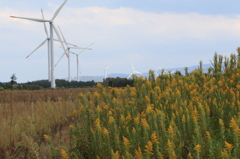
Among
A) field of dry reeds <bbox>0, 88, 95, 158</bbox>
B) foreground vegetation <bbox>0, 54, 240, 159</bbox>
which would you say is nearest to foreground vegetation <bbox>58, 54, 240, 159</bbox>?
foreground vegetation <bbox>0, 54, 240, 159</bbox>

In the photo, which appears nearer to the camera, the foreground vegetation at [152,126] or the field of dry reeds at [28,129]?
the foreground vegetation at [152,126]

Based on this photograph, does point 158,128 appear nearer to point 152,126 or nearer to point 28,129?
point 152,126

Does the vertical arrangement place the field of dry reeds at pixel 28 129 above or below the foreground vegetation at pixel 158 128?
below

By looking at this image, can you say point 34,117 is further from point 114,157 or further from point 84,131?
point 114,157

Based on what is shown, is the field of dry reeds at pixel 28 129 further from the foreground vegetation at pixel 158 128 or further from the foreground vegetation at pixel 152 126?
the foreground vegetation at pixel 158 128

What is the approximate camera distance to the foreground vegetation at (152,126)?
9.47 ft

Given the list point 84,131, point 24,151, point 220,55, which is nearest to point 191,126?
point 84,131

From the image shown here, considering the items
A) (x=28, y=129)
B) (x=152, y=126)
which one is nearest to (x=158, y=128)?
(x=152, y=126)

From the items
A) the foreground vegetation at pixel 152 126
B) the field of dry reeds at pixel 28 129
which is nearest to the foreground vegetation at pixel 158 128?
the foreground vegetation at pixel 152 126

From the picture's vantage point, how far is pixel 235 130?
109 inches

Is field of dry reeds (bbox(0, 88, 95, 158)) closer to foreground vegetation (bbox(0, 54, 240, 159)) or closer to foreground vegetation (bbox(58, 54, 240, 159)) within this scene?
foreground vegetation (bbox(0, 54, 240, 159))

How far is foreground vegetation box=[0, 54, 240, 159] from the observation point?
2887 millimetres

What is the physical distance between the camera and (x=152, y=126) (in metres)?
3.35

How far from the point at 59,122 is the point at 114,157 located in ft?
19.8
